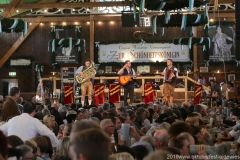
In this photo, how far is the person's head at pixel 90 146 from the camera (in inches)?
114

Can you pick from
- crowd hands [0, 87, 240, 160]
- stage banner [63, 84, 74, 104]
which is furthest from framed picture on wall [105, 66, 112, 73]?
crowd hands [0, 87, 240, 160]

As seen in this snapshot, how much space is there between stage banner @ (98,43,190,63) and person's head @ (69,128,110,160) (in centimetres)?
2314

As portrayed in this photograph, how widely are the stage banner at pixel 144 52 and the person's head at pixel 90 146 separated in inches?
911

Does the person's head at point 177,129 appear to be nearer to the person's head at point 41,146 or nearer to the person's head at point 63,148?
the person's head at point 63,148

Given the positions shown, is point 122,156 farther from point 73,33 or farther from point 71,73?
point 73,33

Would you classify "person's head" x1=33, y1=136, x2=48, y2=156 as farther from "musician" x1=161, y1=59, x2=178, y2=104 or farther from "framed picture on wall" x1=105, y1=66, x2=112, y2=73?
"framed picture on wall" x1=105, y1=66, x2=112, y2=73

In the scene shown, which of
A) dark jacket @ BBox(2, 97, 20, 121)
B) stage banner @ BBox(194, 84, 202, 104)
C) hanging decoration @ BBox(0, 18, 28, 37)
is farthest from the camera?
stage banner @ BBox(194, 84, 202, 104)

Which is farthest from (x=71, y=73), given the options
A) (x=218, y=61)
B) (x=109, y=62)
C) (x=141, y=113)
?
(x=141, y=113)

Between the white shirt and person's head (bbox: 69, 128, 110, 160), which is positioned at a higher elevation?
person's head (bbox: 69, 128, 110, 160)

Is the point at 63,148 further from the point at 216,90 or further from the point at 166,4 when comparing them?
the point at 216,90

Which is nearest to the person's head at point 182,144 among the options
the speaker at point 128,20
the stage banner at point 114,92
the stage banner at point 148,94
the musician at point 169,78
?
the musician at point 169,78

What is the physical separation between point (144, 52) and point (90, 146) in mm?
23366

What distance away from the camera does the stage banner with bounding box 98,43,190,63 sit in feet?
85.6

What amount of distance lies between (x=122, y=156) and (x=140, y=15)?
2175 cm
